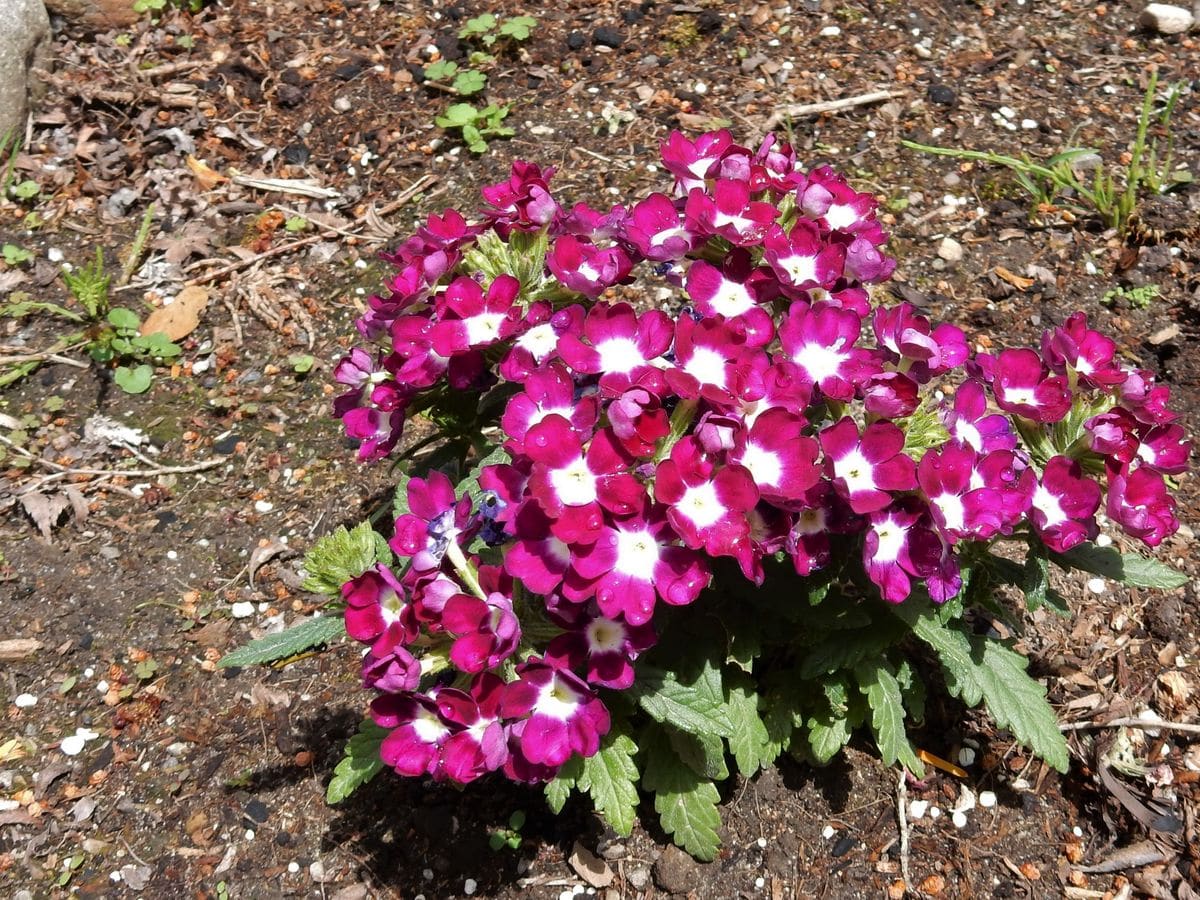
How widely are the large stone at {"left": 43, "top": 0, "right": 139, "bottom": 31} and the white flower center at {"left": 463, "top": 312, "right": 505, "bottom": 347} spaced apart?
3615mm

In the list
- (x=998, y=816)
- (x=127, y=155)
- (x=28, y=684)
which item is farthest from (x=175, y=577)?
(x=998, y=816)

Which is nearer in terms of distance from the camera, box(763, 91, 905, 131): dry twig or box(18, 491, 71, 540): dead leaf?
box(18, 491, 71, 540): dead leaf

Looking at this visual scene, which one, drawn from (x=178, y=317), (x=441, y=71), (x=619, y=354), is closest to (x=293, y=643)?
(x=619, y=354)

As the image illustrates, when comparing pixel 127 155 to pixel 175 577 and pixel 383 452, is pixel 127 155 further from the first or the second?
pixel 383 452

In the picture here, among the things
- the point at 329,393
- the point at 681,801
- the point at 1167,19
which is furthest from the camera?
the point at 1167,19

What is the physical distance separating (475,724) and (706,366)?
72 cm

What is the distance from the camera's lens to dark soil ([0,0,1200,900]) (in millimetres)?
2527

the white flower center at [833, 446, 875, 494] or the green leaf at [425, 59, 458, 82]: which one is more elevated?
the white flower center at [833, 446, 875, 494]

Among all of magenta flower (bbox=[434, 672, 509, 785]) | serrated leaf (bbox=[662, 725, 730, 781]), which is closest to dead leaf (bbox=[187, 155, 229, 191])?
serrated leaf (bbox=[662, 725, 730, 781])

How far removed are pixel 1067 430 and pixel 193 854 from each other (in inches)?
86.8

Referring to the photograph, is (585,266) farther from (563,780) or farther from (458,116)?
(458,116)

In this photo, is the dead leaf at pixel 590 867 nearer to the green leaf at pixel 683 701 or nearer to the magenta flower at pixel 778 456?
the green leaf at pixel 683 701

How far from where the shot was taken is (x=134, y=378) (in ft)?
11.4

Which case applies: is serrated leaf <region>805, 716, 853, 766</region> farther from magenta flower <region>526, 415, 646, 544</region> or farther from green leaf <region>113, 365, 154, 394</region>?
green leaf <region>113, 365, 154, 394</region>
